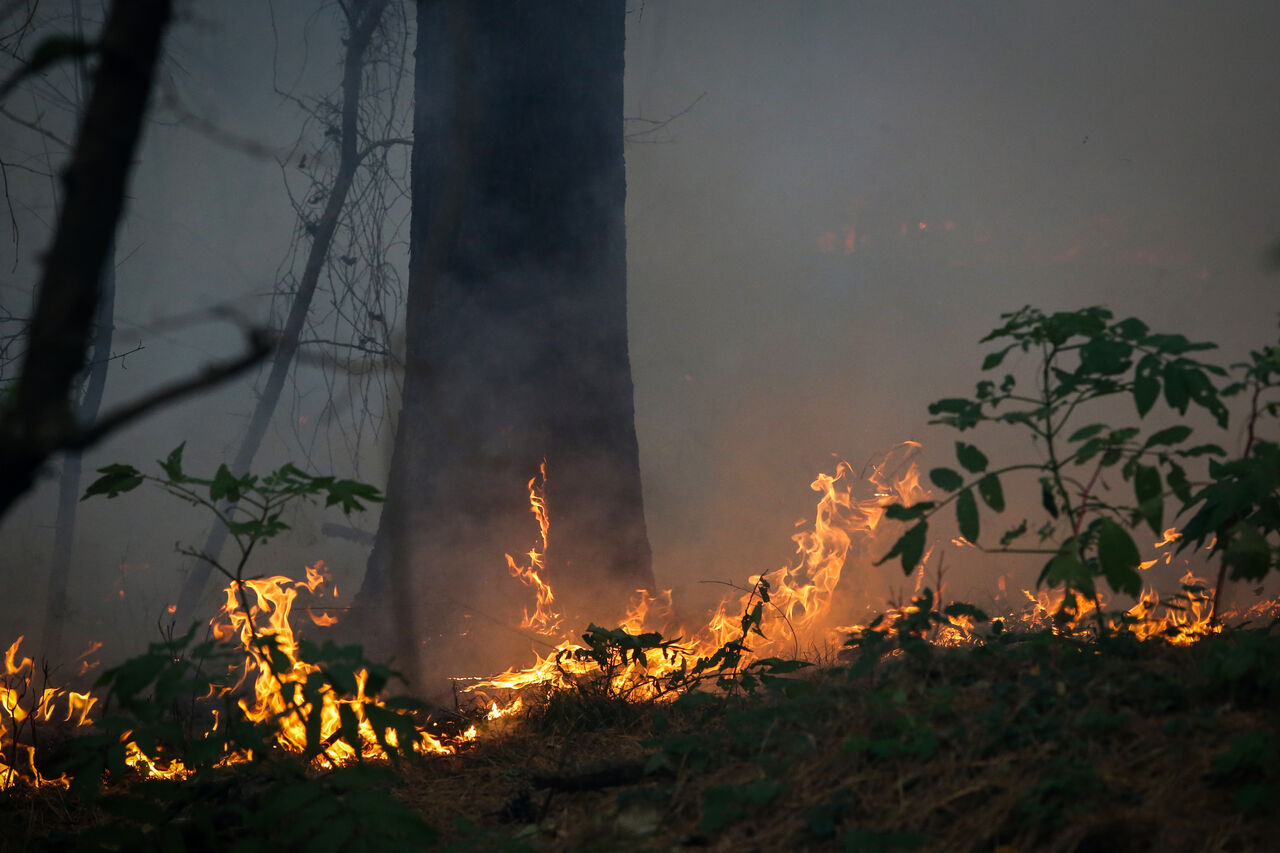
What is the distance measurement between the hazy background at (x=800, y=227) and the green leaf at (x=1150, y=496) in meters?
4.43

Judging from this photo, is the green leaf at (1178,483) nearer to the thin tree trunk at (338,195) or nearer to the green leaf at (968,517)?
the green leaf at (968,517)

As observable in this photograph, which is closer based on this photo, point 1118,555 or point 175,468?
point 1118,555

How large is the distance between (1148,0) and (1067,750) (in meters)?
7.28

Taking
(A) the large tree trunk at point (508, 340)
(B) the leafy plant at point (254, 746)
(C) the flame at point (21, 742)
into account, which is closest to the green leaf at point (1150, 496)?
(B) the leafy plant at point (254, 746)

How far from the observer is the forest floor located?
1631mm

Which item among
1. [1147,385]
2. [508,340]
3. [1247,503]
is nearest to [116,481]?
[508,340]

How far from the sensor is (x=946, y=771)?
1808mm

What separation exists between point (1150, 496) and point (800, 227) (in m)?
5.85

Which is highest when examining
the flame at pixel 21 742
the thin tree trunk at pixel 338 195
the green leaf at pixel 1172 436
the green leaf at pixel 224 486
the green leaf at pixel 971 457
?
the thin tree trunk at pixel 338 195

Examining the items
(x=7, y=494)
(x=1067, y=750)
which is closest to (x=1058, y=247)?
(x=1067, y=750)

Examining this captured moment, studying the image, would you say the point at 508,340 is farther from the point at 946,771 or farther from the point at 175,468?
the point at 946,771

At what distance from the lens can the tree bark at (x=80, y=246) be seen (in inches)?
44.9

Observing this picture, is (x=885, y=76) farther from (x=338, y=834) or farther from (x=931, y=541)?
(x=338, y=834)

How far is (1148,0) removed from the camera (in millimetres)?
6852
